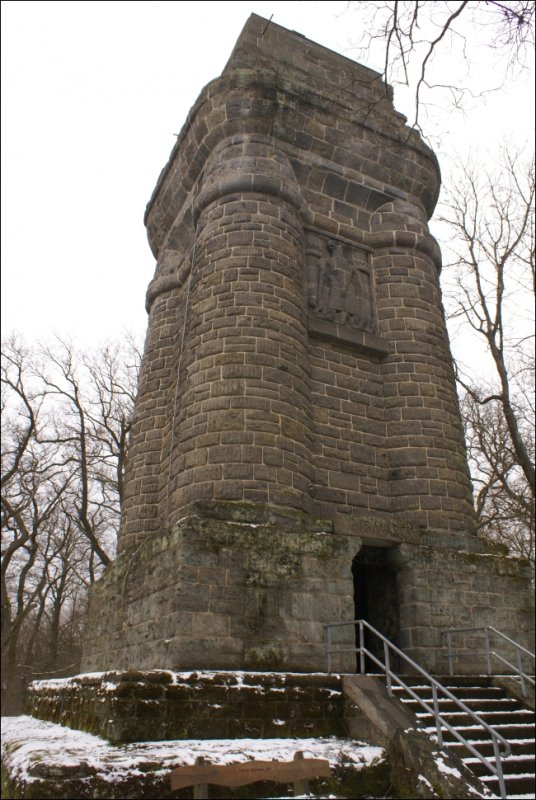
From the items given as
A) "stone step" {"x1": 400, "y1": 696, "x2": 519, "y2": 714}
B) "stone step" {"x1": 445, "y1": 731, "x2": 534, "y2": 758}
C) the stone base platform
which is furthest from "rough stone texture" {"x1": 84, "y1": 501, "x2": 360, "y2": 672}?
"stone step" {"x1": 445, "y1": 731, "x2": 534, "y2": 758}

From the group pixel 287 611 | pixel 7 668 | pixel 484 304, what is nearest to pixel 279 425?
pixel 287 611

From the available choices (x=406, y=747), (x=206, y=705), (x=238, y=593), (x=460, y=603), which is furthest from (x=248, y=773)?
(x=460, y=603)

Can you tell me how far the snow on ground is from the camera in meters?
4.70

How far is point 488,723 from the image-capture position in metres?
6.64

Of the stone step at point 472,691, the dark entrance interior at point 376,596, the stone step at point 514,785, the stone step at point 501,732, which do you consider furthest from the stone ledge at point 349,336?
the stone step at point 514,785

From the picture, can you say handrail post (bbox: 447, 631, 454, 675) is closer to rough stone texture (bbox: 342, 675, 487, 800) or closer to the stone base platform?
rough stone texture (bbox: 342, 675, 487, 800)

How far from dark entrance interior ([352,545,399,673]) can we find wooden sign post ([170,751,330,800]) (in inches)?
172

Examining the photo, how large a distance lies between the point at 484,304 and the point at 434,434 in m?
7.11

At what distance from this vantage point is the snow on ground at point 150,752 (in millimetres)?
4703

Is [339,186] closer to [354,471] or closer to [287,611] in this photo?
[354,471]

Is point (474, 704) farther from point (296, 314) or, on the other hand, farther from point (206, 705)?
point (296, 314)

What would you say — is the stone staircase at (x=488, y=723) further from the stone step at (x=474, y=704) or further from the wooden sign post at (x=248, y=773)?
the wooden sign post at (x=248, y=773)

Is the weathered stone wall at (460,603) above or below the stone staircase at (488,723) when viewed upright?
above

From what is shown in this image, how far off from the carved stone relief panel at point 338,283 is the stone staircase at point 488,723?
6.05m
